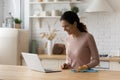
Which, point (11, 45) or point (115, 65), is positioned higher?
point (11, 45)

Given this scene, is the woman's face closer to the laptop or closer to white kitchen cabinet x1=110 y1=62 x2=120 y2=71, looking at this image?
the laptop

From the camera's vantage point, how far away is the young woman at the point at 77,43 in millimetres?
2941

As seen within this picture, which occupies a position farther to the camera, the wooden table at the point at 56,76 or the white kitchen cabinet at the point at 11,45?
the white kitchen cabinet at the point at 11,45

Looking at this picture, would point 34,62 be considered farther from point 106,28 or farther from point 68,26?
point 106,28

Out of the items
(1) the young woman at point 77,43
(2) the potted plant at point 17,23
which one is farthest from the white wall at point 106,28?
(1) the young woman at point 77,43

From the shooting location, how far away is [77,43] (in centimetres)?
305

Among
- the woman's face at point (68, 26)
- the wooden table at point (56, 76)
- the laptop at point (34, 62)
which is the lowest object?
the wooden table at point (56, 76)

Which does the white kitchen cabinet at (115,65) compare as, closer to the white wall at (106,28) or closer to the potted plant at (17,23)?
the white wall at (106,28)

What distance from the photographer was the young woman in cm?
294

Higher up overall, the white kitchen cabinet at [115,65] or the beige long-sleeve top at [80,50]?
the beige long-sleeve top at [80,50]

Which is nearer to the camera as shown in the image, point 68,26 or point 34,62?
point 34,62

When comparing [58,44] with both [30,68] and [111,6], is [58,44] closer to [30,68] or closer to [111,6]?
[111,6]

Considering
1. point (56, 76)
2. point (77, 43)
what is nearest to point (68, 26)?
point (77, 43)

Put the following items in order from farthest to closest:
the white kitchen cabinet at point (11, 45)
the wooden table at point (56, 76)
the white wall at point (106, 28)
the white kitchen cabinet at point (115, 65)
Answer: the white wall at point (106, 28) < the white kitchen cabinet at point (11, 45) < the white kitchen cabinet at point (115, 65) < the wooden table at point (56, 76)
